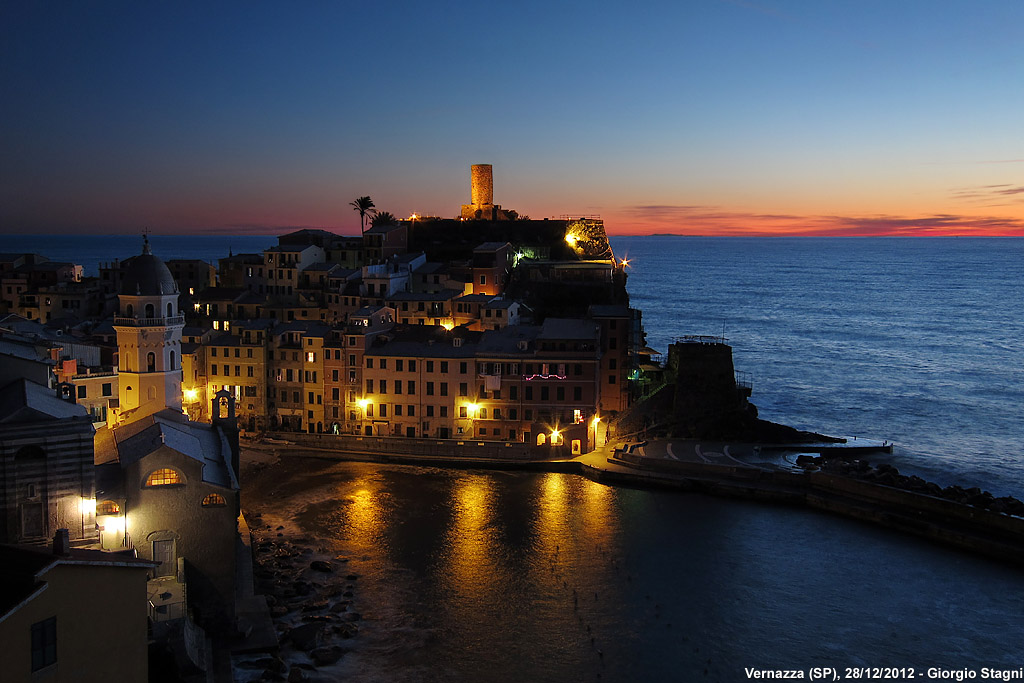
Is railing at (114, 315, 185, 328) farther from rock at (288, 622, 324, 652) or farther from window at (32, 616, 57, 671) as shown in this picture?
window at (32, 616, 57, 671)

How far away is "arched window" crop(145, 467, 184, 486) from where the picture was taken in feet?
77.0

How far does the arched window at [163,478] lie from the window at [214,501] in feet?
2.87

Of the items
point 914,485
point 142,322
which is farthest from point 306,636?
point 914,485

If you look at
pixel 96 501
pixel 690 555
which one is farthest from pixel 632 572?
pixel 96 501

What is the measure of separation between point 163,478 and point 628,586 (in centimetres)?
1588

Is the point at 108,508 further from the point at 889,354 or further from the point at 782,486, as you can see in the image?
the point at 889,354

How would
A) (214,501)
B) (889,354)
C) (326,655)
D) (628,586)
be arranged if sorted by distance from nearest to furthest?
(214,501)
(326,655)
(628,586)
(889,354)

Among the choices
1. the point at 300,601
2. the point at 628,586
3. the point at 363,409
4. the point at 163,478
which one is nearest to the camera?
the point at 163,478

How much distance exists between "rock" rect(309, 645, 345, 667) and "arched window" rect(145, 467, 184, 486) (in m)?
6.15

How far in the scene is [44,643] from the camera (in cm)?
1603

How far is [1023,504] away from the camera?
3750 centimetres

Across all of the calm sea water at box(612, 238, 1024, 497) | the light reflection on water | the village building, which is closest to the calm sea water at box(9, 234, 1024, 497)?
the calm sea water at box(612, 238, 1024, 497)

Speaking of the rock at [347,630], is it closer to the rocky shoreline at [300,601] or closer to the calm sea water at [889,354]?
the rocky shoreline at [300,601]

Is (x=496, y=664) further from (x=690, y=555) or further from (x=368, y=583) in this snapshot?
(x=690, y=555)
